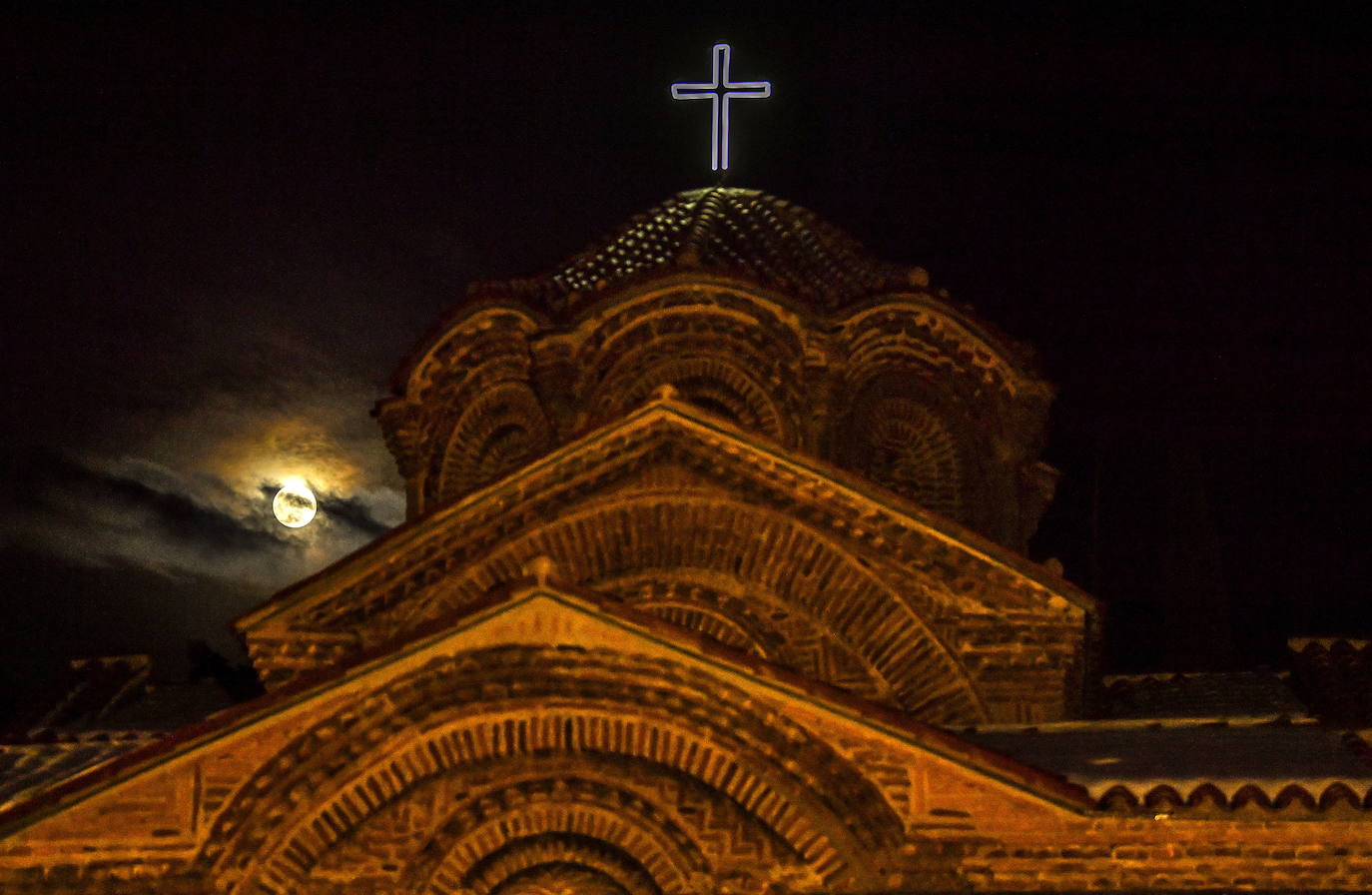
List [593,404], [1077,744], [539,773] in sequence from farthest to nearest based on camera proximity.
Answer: [593,404]
[1077,744]
[539,773]

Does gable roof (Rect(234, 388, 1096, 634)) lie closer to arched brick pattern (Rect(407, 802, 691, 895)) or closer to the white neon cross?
arched brick pattern (Rect(407, 802, 691, 895))

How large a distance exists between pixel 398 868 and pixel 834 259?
25.1 ft

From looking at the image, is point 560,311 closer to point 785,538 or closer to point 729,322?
point 729,322

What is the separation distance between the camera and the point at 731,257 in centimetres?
1442

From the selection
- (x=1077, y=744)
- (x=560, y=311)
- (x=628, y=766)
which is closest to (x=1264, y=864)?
(x=1077, y=744)

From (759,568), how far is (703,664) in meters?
2.95

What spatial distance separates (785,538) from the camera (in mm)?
11609

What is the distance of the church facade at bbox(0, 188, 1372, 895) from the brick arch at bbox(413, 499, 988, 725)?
0.02m

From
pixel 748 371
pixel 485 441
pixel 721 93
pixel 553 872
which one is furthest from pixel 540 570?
pixel 721 93

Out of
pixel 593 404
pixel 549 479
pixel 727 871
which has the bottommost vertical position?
pixel 727 871

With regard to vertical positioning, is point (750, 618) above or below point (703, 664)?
above

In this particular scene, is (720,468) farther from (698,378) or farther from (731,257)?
(731,257)

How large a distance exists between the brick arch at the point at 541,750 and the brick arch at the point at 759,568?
2.53 m

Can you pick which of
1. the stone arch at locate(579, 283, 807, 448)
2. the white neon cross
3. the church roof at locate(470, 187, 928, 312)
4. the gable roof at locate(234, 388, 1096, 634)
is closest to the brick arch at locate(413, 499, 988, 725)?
the gable roof at locate(234, 388, 1096, 634)
